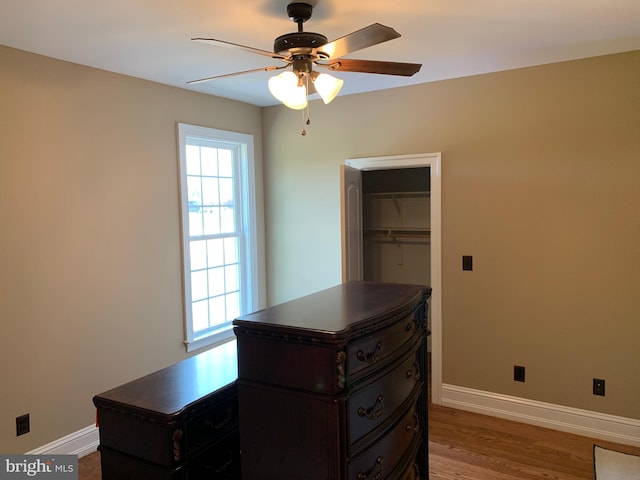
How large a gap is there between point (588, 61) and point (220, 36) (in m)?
2.40

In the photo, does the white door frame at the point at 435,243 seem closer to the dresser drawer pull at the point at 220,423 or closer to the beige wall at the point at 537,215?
the beige wall at the point at 537,215

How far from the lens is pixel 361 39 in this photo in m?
1.83

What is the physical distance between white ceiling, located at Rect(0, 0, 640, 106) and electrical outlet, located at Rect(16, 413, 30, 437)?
2.18 m

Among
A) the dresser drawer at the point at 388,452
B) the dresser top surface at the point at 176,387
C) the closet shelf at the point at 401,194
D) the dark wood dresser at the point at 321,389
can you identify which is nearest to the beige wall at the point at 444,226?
the closet shelf at the point at 401,194

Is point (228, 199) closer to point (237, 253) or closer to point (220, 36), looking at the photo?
point (237, 253)

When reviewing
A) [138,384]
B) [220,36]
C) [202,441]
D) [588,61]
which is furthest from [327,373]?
[588,61]

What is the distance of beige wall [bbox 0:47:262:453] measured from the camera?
269 cm

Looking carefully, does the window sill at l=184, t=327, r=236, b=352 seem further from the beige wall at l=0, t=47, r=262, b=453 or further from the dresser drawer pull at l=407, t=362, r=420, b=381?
the dresser drawer pull at l=407, t=362, r=420, b=381

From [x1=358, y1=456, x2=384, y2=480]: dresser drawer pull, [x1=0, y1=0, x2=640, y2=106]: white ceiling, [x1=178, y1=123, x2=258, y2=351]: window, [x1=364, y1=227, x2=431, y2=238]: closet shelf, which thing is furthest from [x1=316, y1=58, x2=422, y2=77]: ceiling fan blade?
[x1=364, y1=227, x2=431, y2=238]: closet shelf

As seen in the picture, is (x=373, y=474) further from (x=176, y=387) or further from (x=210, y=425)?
(x=176, y=387)

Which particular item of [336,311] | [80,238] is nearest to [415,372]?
[336,311]

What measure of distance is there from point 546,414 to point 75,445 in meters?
3.28

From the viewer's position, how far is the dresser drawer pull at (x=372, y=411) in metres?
1.54

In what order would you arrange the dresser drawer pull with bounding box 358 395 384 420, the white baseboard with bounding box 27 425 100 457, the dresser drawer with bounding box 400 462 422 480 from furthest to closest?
the white baseboard with bounding box 27 425 100 457, the dresser drawer with bounding box 400 462 422 480, the dresser drawer pull with bounding box 358 395 384 420
